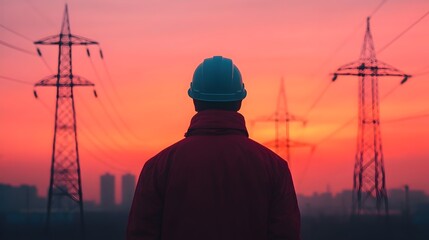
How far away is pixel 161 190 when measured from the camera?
5.41m

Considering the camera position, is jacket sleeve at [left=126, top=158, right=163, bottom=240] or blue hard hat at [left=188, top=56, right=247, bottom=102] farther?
blue hard hat at [left=188, top=56, right=247, bottom=102]

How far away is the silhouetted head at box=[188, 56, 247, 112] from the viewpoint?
5.64 m

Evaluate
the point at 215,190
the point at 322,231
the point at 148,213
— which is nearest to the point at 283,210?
the point at 215,190

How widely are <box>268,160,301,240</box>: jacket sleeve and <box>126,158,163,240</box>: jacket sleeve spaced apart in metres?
0.60

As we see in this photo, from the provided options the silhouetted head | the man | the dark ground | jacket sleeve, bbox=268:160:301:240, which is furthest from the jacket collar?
the dark ground

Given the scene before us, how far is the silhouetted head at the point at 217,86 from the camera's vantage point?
5.64 m

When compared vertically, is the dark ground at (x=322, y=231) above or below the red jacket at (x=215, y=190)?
below

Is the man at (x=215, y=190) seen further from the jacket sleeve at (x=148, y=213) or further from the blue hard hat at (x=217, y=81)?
the blue hard hat at (x=217, y=81)

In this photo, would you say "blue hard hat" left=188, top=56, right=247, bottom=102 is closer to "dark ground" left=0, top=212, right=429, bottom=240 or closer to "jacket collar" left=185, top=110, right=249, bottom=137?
"jacket collar" left=185, top=110, right=249, bottom=137

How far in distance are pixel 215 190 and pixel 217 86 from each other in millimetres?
666

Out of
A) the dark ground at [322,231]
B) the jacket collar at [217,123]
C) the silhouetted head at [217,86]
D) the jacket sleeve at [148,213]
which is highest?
the silhouetted head at [217,86]

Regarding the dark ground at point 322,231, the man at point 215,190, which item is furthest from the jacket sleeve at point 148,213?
the dark ground at point 322,231

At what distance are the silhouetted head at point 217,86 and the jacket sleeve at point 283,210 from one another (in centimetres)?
46

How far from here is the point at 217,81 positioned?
5.68 meters
